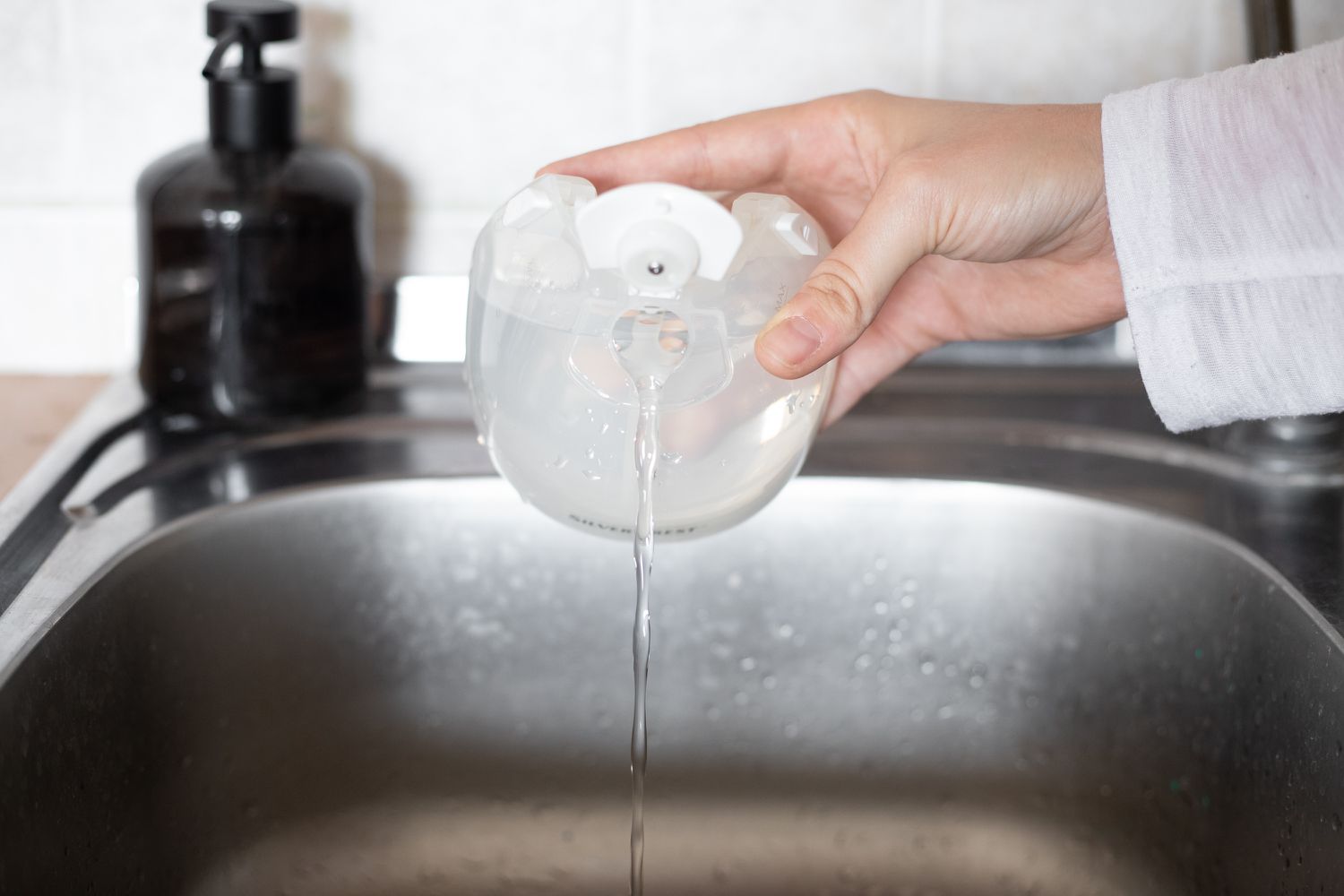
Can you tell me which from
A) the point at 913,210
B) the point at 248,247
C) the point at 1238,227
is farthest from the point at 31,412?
the point at 1238,227

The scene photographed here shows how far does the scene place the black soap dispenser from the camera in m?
0.74

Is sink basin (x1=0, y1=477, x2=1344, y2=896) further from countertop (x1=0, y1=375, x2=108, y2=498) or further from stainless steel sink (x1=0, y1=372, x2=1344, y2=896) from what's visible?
countertop (x1=0, y1=375, x2=108, y2=498)

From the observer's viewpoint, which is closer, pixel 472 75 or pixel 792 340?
pixel 792 340

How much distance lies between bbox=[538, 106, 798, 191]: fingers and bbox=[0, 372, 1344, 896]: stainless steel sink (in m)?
0.17

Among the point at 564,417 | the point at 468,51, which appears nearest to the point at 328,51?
the point at 468,51

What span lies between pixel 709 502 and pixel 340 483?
0.24 meters

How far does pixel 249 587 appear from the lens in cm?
70

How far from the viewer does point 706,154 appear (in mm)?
698

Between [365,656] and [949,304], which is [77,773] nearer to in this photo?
[365,656]

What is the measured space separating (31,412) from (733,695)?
439 millimetres

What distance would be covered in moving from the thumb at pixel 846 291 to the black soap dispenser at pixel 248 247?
315 millimetres

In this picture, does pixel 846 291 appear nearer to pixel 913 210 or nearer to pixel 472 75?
pixel 913 210

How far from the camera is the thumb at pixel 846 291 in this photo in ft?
1.73

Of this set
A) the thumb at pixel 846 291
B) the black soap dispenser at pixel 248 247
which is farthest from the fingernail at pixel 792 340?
the black soap dispenser at pixel 248 247
